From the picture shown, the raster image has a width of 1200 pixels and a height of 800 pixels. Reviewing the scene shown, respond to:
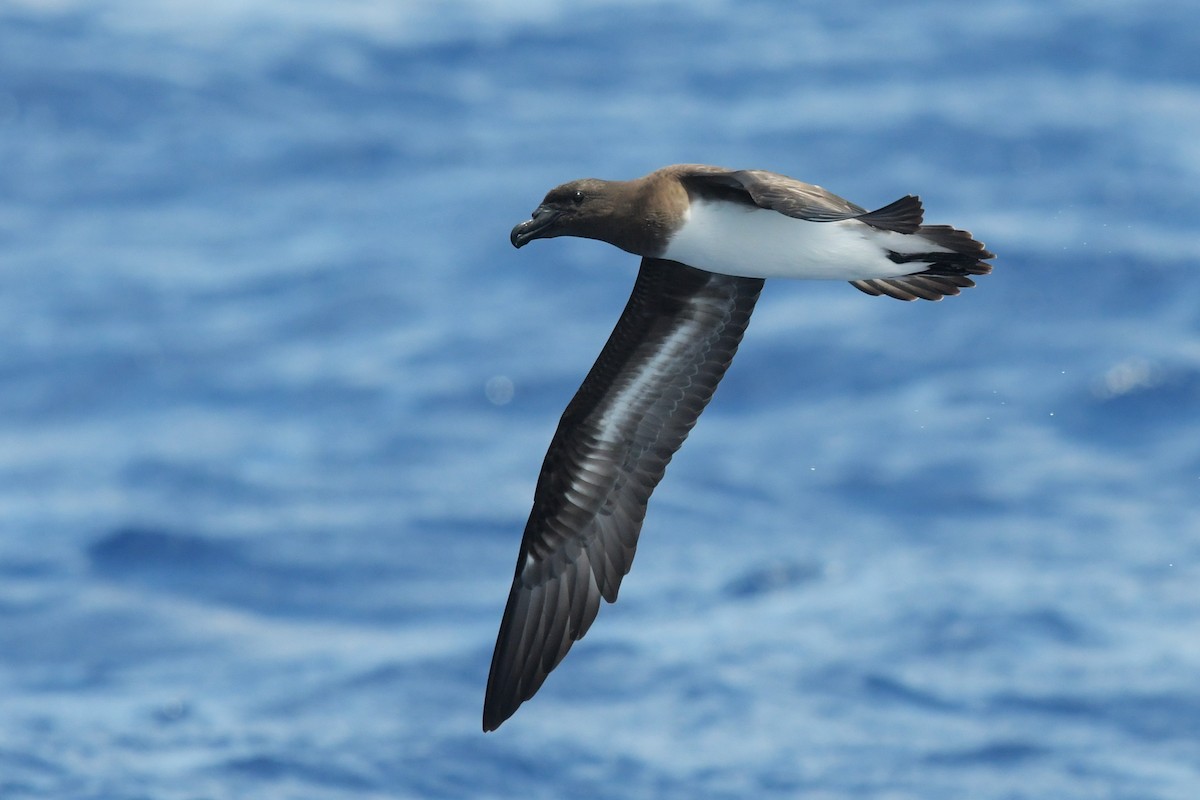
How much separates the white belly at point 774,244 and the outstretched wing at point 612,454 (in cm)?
96

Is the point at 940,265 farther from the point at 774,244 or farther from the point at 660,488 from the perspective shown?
the point at 660,488

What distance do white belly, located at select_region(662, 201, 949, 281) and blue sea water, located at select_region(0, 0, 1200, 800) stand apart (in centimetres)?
2023

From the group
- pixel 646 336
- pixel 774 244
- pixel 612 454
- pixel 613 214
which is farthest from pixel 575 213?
pixel 612 454

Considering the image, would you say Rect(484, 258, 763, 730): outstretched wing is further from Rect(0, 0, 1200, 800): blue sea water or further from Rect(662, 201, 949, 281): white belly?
Rect(0, 0, 1200, 800): blue sea water

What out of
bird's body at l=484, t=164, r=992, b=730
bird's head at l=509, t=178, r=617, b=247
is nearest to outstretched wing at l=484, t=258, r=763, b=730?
bird's body at l=484, t=164, r=992, b=730

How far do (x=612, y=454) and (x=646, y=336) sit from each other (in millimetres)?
770

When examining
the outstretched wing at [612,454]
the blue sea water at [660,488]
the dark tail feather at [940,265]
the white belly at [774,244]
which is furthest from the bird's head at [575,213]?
the blue sea water at [660,488]

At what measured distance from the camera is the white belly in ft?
33.3

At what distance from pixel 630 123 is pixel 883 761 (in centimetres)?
1277

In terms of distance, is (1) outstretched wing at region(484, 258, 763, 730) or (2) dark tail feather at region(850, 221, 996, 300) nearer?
(2) dark tail feather at region(850, 221, 996, 300)

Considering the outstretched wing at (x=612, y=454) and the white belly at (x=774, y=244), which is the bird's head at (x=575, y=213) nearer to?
the white belly at (x=774, y=244)

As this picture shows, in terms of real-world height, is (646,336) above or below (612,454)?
above

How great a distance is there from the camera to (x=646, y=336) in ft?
37.2

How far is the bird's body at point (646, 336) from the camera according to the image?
10125mm
